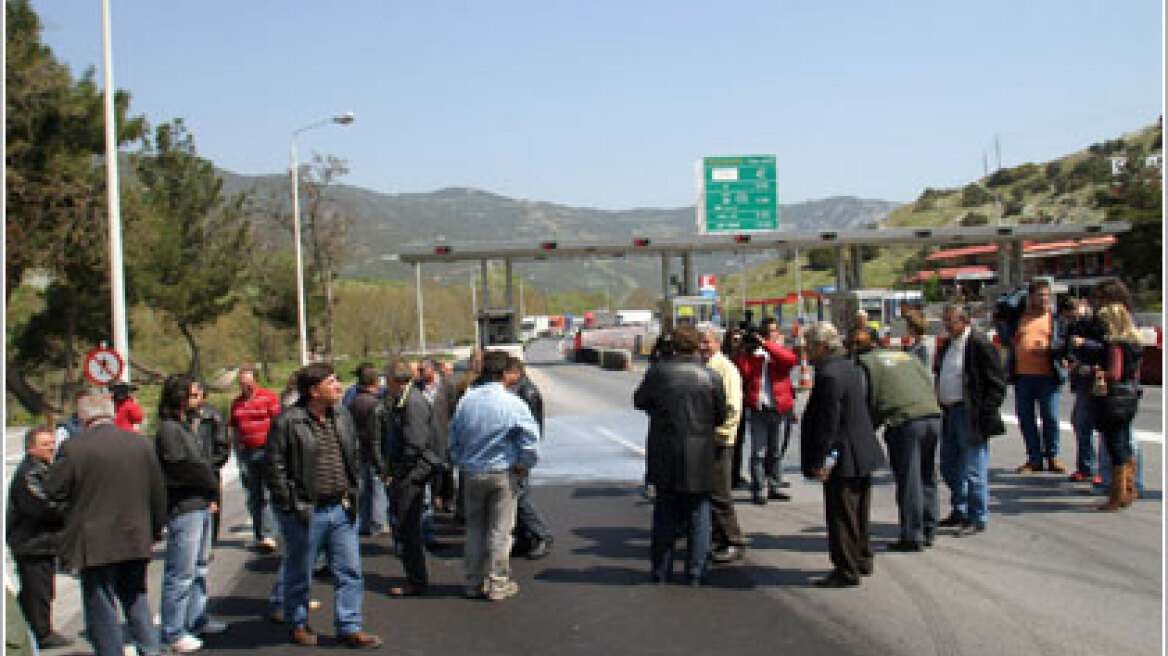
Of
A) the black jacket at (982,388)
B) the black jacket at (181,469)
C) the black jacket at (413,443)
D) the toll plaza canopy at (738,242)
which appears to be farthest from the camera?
the toll plaza canopy at (738,242)

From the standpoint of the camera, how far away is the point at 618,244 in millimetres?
48250

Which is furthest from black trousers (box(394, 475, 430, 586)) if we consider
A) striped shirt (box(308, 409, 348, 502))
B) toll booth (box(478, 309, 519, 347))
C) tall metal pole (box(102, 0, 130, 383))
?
toll booth (box(478, 309, 519, 347))

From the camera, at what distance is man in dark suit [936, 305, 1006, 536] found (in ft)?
27.3

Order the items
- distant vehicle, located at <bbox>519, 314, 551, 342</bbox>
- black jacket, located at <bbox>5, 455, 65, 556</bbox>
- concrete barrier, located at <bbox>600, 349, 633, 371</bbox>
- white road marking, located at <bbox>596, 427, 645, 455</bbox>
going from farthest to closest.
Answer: distant vehicle, located at <bbox>519, 314, 551, 342</bbox> → concrete barrier, located at <bbox>600, 349, 633, 371</bbox> → white road marking, located at <bbox>596, 427, 645, 455</bbox> → black jacket, located at <bbox>5, 455, 65, 556</bbox>

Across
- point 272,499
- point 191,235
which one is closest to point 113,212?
point 272,499

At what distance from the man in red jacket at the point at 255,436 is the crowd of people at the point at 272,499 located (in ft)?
3.04

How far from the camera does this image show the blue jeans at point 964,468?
8.33 m

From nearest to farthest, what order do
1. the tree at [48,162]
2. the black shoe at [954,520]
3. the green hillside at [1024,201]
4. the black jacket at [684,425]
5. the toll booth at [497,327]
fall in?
the black jacket at [684,425] < the black shoe at [954,520] < the tree at [48,162] < the toll booth at [497,327] < the green hillside at [1024,201]

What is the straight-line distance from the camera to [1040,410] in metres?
10.5

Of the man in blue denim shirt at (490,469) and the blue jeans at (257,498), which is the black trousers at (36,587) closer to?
Answer: the man in blue denim shirt at (490,469)

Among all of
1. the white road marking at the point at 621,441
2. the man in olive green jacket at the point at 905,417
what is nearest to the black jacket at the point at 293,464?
the man in olive green jacket at the point at 905,417

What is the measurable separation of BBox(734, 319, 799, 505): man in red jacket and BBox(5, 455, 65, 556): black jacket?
20.3ft

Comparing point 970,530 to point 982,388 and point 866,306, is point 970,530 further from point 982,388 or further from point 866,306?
point 866,306

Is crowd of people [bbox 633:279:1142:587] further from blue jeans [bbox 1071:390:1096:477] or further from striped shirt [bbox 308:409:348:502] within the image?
striped shirt [bbox 308:409:348:502]
